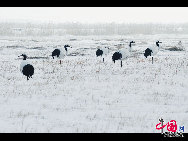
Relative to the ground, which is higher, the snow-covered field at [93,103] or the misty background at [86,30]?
the misty background at [86,30]

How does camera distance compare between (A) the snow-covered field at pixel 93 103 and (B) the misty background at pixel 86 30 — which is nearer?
(A) the snow-covered field at pixel 93 103

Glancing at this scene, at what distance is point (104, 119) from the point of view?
8.05m

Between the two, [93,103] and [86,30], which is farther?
[86,30]

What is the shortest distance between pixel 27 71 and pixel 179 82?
314 inches

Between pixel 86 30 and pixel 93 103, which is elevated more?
pixel 86 30

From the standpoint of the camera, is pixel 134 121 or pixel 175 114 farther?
pixel 175 114

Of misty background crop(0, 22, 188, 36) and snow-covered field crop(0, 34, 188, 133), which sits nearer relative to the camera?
snow-covered field crop(0, 34, 188, 133)

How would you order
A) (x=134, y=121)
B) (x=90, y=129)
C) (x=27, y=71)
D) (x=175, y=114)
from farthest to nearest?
(x=27, y=71)
(x=175, y=114)
(x=134, y=121)
(x=90, y=129)

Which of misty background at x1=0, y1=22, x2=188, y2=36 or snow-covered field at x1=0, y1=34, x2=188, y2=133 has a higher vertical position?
misty background at x1=0, y1=22, x2=188, y2=36

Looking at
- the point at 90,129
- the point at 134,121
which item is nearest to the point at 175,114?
the point at 134,121
